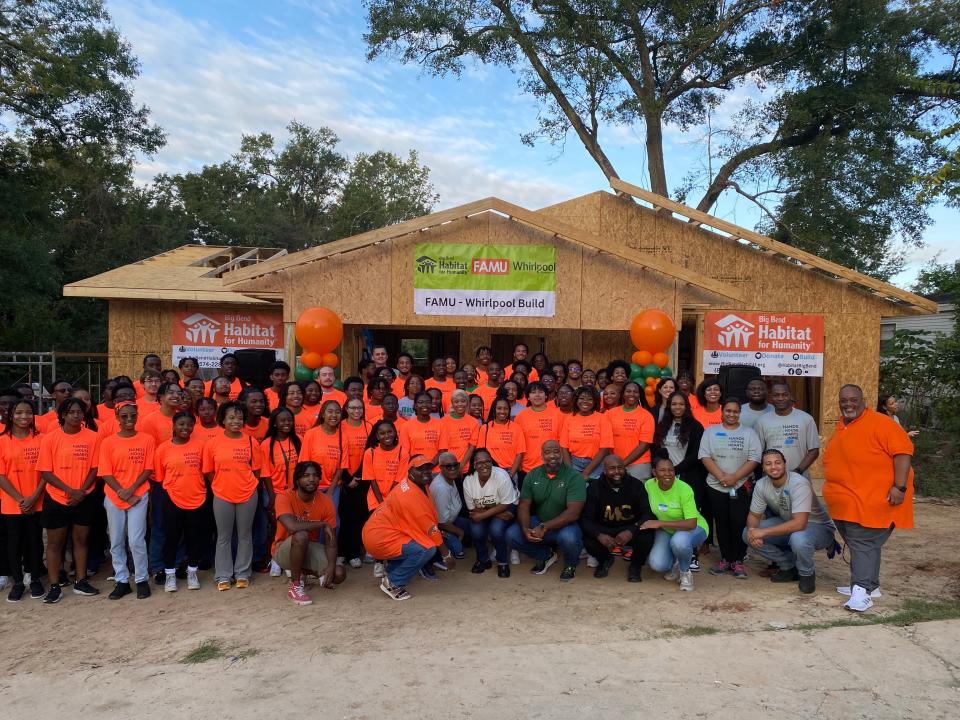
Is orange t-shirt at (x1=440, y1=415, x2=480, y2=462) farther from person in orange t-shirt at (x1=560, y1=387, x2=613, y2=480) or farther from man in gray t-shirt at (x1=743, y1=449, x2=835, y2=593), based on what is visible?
man in gray t-shirt at (x1=743, y1=449, x2=835, y2=593)

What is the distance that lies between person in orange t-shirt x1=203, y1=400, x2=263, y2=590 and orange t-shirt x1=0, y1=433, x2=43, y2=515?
4.38 feet

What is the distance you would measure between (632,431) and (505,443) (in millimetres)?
1202

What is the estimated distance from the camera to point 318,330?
870 cm

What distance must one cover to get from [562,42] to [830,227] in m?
8.26

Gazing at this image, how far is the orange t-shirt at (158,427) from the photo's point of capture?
19.5ft

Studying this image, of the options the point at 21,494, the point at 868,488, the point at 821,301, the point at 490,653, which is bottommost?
the point at 490,653

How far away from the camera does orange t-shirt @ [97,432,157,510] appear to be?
18.0ft

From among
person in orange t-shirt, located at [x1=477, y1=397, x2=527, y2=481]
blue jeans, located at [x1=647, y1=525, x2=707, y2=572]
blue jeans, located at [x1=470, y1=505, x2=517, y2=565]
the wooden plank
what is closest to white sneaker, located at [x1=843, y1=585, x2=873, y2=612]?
blue jeans, located at [x1=647, y1=525, x2=707, y2=572]

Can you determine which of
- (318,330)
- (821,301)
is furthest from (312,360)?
(821,301)

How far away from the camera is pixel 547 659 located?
14.3 feet

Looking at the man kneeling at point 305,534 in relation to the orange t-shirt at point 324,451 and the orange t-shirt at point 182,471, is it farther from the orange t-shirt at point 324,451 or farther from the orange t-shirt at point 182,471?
the orange t-shirt at point 182,471

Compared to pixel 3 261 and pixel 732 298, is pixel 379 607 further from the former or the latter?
pixel 3 261

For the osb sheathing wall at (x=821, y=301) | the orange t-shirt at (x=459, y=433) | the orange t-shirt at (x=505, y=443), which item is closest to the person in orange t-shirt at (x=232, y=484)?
the orange t-shirt at (x=459, y=433)

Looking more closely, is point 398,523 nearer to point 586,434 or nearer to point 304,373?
point 586,434
